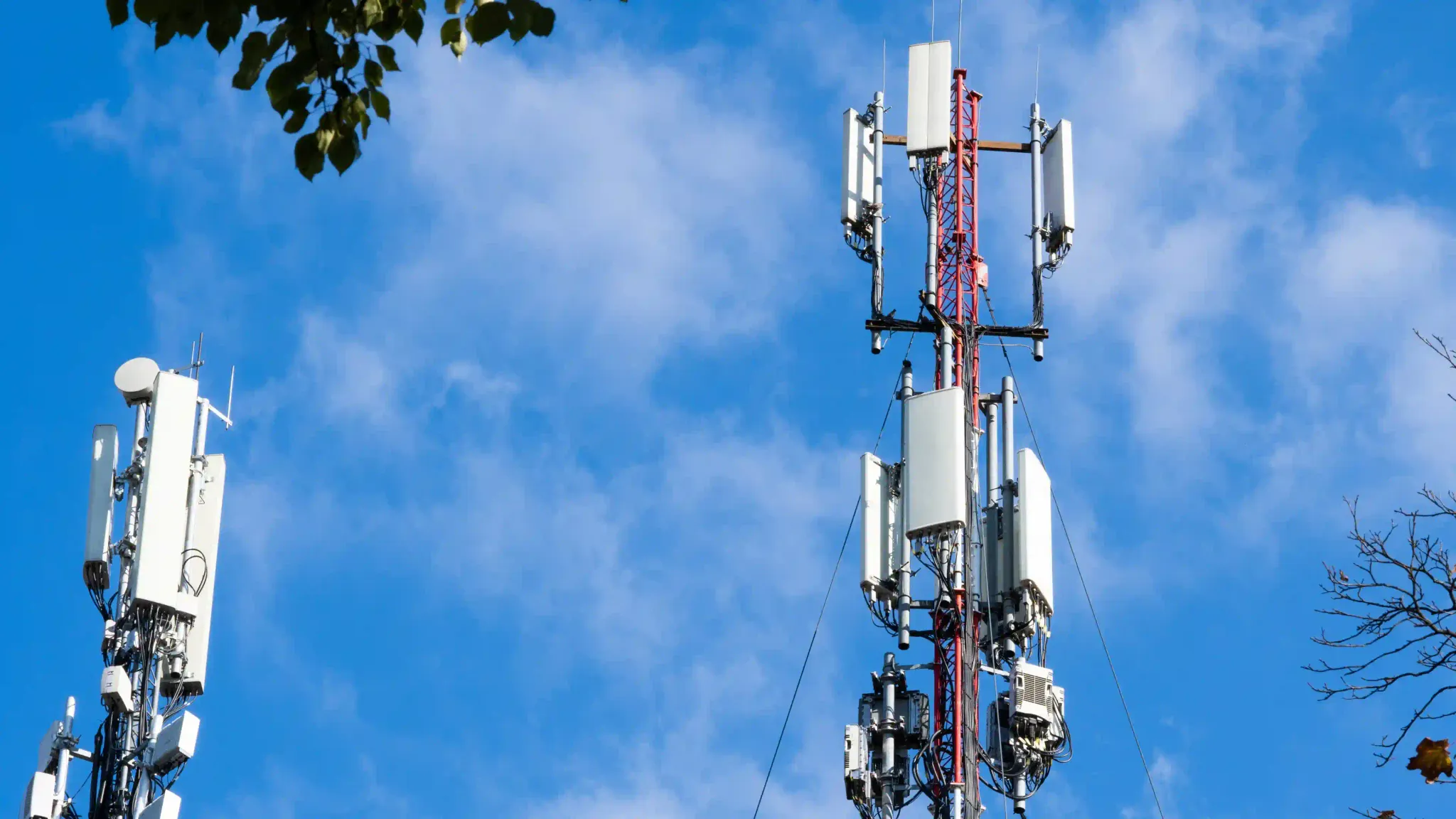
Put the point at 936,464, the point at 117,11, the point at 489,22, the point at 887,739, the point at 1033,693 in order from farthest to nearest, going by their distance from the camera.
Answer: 1. the point at 936,464
2. the point at 1033,693
3. the point at 887,739
4. the point at 489,22
5. the point at 117,11

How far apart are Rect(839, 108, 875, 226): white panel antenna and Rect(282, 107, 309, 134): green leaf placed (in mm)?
26758

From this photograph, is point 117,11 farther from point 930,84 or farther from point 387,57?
point 930,84

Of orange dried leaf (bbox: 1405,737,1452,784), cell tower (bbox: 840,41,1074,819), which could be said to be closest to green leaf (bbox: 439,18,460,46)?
orange dried leaf (bbox: 1405,737,1452,784)

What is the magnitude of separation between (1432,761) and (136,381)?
33453 millimetres

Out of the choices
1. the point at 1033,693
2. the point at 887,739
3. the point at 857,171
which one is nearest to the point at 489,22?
the point at 887,739

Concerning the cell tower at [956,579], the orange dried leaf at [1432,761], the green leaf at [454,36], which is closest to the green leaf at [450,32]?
the green leaf at [454,36]

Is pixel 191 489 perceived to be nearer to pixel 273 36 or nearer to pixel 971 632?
pixel 971 632

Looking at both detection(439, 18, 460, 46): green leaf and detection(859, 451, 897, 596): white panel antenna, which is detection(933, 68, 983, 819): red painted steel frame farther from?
detection(439, 18, 460, 46): green leaf

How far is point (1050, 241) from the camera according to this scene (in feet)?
131

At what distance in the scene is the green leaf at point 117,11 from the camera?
41.2 feet

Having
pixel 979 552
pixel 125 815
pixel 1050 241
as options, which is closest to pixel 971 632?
pixel 979 552

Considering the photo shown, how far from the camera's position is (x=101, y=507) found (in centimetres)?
4259

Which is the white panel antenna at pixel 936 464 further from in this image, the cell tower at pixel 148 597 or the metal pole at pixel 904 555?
the cell tower at pixel 148 597

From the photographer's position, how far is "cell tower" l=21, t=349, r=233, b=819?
39812mm
